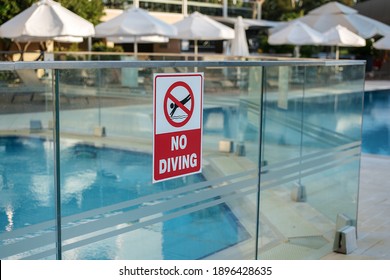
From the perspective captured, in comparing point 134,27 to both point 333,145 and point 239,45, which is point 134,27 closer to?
point 239,45

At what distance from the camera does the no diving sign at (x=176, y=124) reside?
3684mm

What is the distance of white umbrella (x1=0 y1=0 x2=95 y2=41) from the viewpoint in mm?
13445

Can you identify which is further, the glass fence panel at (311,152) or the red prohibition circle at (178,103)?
the glass fence panel at (311,152)

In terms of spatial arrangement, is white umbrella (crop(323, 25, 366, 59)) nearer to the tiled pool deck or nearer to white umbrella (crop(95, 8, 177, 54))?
white umbrella (crop(95, 8, 177, 54))

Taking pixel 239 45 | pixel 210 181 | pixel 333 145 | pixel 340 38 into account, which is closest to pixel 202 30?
pixel 239 45

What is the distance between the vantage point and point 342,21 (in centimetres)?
2705

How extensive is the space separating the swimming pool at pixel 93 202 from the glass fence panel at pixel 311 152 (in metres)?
0.67

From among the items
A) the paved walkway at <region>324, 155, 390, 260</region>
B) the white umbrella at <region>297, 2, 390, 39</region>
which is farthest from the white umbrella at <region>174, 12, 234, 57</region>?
the paved walkway at <region>324, 155, 390, 260</region>

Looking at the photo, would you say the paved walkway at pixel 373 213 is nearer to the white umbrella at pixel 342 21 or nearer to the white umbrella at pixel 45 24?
the white umbrella at pixel 45 24

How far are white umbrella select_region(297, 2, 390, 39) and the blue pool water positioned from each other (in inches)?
168

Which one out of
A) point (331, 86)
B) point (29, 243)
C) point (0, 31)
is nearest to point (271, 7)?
point (0, 31)

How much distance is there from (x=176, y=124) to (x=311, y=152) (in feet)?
7.88

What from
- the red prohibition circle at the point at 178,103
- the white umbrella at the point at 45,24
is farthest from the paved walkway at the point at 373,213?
the white umbrella at the point at 45,24

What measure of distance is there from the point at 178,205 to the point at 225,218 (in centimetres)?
84
